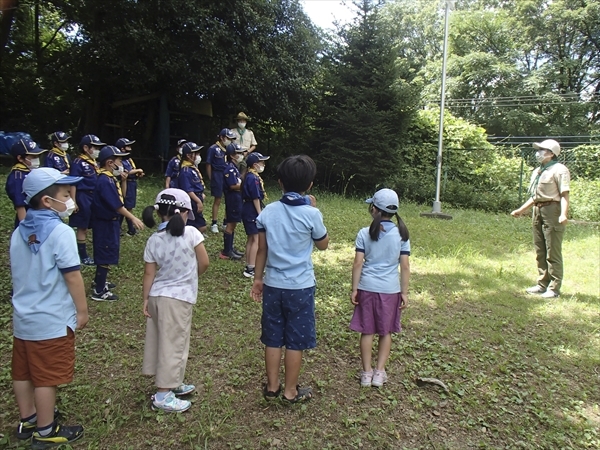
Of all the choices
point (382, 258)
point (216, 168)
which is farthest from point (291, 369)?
point (216, 168)

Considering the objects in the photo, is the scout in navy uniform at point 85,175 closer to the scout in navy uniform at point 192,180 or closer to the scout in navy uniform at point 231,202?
the scout in navy uniform at point 192,180

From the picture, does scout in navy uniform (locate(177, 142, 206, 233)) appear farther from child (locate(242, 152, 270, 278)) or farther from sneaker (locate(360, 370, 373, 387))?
sneaker (locate(360, 370, 373, 387))

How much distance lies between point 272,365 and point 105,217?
2687mm

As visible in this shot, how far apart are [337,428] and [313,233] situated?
4.16ft

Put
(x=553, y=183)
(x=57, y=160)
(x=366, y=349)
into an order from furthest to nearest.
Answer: (x=57, y=160)
(x=553, y=183)
(x=366, y=349)

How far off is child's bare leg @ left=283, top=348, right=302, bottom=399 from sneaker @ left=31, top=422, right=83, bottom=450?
1306 mm

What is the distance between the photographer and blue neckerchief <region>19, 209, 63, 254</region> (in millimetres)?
2404

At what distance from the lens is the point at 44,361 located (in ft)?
8.09

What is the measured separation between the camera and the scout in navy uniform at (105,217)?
4.62 m

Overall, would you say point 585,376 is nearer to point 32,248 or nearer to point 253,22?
point 32,248

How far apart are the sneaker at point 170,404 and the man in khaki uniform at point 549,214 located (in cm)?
449

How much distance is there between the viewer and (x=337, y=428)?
290 centimetres

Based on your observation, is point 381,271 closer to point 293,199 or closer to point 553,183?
point 293,199

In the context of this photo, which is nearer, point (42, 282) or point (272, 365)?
point (42, 282)
